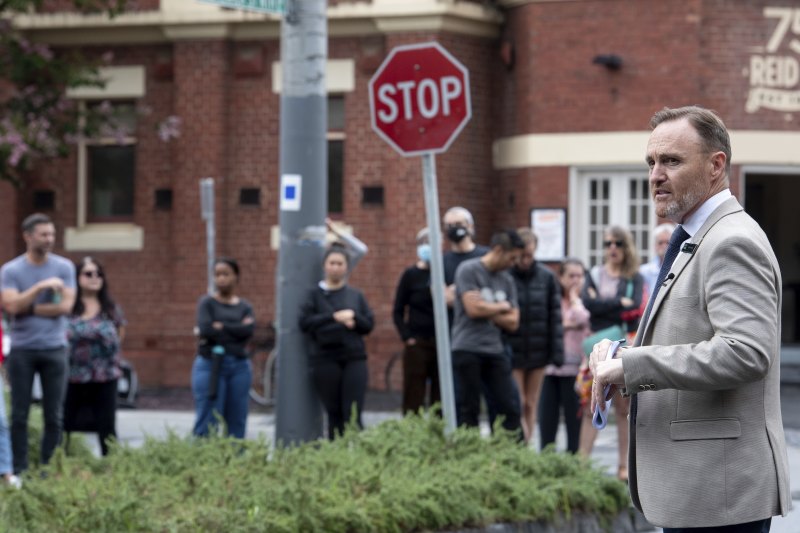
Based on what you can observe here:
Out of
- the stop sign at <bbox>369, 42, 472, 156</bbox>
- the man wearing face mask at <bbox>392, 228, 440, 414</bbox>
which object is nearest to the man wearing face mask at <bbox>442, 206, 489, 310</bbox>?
the man wearing face mask at <bbox>392, 228, 440, 414</bbox>

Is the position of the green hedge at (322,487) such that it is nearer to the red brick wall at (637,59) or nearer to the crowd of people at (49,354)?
the crowd of people at (49,354)

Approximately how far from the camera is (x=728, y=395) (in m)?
4.37

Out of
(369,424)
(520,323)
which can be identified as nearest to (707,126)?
(520,323)

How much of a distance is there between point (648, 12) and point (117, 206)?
8301 mm

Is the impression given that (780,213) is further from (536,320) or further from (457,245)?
(536,320)

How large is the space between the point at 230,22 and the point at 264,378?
5329 millimetres

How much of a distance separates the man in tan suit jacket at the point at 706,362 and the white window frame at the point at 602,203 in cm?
1773

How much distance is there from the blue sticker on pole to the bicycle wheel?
30.5 ft

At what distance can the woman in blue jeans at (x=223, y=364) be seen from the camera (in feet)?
41.6

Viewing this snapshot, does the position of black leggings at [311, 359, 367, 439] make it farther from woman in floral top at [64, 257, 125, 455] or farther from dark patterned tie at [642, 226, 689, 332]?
dark patterned tie at [642, 226, 689, 332]

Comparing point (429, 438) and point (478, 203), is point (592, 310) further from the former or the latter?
point (478, 203)

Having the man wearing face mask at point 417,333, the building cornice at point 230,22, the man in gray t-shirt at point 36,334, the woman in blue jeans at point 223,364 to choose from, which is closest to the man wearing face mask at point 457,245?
the man wearing face mask at point 417,333

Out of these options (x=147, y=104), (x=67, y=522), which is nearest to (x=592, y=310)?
(x=67, y=522)

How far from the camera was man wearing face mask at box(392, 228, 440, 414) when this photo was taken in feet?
42.1
